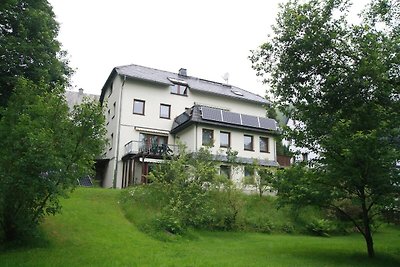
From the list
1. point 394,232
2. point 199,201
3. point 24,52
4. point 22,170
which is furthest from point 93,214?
point 394,232

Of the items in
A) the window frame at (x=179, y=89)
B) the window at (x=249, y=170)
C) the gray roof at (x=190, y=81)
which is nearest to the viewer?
the window at (x=249, y=170)

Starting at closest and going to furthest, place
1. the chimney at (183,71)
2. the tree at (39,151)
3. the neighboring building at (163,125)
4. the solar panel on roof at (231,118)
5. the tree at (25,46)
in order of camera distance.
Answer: the tree at (39,151) → the tree at (25,46) → the neighboring building at (163,125) → the solar panel on roof at (231,118) → the chimney at (183,71)

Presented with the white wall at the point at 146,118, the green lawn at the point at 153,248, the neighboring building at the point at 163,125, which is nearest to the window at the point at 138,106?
the neighboring building at the point at 163,125

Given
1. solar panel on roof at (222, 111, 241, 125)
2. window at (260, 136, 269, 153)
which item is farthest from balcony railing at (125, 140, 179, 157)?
window at (260, 136, 269, 153)

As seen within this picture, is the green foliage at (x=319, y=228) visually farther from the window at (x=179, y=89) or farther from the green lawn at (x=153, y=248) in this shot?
the window at (x=179, y=89)

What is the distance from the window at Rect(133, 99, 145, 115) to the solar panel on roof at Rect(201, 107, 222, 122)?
534cm

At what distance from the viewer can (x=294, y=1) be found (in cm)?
1413

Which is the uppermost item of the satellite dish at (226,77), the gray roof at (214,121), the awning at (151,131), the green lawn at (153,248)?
the satellite dish at (226,77)

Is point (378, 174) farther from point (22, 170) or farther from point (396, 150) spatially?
point (22, 170)

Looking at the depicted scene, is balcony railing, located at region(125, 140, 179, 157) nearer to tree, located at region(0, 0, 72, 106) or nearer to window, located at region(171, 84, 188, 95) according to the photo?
window, located at region(171, 84, 188, 95)

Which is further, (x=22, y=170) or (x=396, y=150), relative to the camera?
(x=396, y=150)

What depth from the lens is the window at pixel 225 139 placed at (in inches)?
1125

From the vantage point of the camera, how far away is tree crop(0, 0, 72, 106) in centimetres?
1434

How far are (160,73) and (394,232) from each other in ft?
74.9
